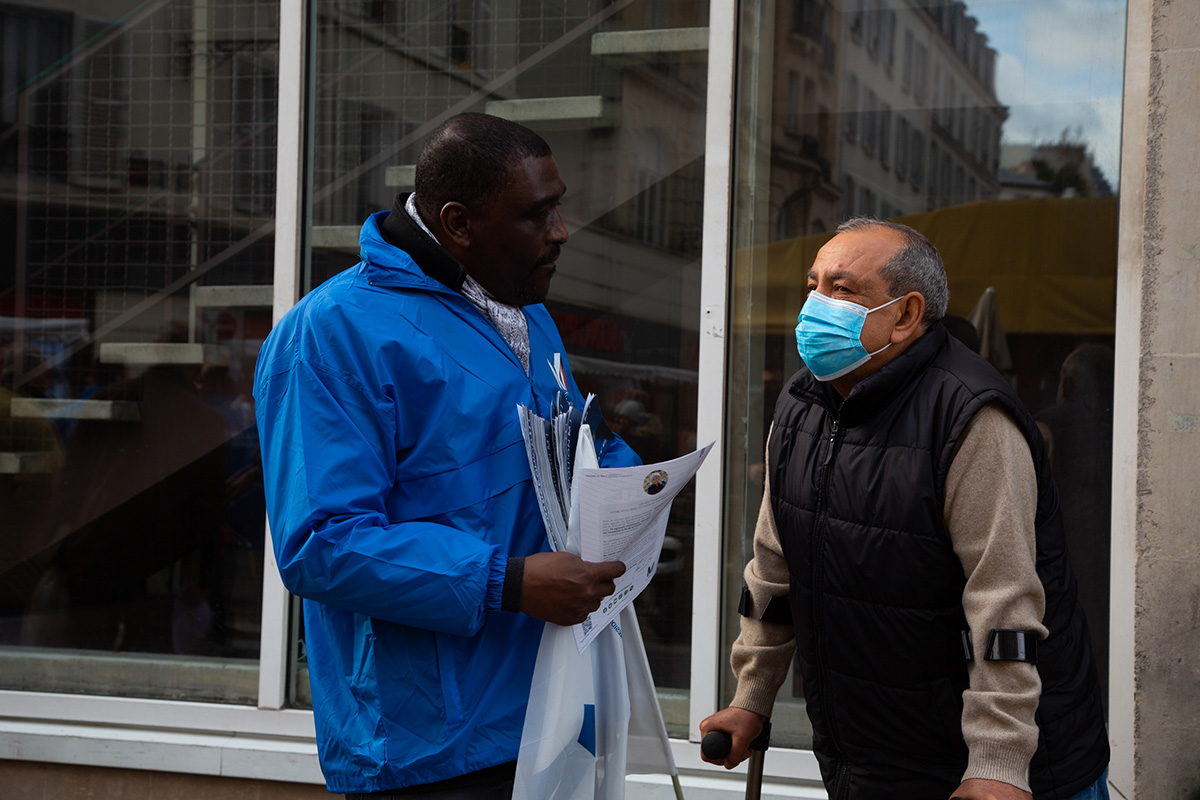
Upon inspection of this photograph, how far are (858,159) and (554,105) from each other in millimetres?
1160

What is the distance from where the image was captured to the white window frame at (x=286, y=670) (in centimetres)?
393

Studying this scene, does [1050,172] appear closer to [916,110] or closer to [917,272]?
[916,110]

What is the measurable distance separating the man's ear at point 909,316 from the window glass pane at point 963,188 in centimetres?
185

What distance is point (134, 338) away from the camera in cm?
448

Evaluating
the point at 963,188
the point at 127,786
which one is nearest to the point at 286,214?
the point at 127,786

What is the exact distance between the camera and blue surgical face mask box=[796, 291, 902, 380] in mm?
2121

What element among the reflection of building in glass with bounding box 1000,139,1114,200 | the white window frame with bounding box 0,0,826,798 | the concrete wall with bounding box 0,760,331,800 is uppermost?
the reflection of building in glass with bounding box 1000,139,1114,200

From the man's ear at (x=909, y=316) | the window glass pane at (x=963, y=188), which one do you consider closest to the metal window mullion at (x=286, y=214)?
the window glass pane at (x=963, y=188)

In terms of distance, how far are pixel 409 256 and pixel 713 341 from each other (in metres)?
2.08

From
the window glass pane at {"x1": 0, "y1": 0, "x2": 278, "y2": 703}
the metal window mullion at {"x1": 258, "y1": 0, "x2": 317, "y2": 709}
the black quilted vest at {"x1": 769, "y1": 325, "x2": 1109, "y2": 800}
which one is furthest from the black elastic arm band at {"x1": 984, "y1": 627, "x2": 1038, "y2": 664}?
the window glass pane at {"x1": 0, "y1": 0, "x2": 278, "y2": 703}

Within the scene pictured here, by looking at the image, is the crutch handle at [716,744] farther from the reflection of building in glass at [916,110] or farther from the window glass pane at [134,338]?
the window glass pane at [134,338]

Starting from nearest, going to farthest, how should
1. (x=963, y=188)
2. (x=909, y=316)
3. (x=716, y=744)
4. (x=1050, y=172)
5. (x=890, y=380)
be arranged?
(x=890, y=380) → (x=909, y=316) → (x=716, y=744) → (x=1050, y=172) → (x=963, y=188)

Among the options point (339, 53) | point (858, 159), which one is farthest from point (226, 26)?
point (858, 159)

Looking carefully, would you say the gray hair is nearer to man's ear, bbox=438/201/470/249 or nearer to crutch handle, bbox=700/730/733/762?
man's ear, bbox=438/201/470/249
